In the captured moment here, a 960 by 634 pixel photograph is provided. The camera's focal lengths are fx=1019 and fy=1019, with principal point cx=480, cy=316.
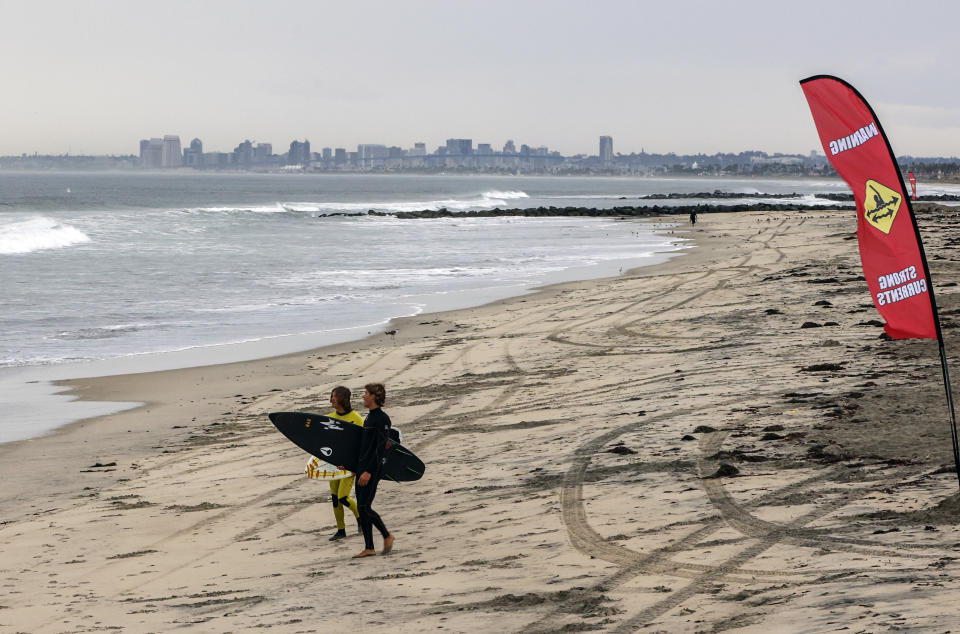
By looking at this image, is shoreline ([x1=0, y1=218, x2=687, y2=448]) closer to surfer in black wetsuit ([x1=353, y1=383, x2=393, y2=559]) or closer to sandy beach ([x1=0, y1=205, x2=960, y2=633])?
sandy beach ([x1=0, y1=205, x2=960, y2=633])

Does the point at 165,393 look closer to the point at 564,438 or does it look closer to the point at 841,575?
the point at 564,438

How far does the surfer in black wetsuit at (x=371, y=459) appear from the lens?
7.69m

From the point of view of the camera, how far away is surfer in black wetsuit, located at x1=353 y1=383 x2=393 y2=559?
7691 mm

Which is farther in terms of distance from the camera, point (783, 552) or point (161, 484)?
point (161, 484)

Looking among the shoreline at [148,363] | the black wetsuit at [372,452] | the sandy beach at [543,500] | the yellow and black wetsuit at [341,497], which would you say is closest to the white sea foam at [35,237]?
the shoreline at [148,363]

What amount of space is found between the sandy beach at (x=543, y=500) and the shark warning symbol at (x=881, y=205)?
2053 millimetres

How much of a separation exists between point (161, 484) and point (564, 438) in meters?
4.13

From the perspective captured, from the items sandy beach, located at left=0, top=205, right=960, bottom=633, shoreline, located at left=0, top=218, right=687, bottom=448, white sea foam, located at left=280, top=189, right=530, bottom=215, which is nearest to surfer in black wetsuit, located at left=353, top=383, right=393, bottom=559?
sandy beach, located at left=0, top=205, right=960, bottom=633

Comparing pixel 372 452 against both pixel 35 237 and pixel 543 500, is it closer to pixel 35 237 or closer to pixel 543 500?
pixel 543 500

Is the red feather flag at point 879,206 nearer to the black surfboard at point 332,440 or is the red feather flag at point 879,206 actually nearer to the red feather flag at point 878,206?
the red feather flag at point 878,206

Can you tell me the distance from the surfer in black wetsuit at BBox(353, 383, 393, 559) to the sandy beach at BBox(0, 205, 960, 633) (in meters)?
0.20

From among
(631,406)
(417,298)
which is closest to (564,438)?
(631,406)

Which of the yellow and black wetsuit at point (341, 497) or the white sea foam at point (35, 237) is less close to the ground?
the white sea foam at point (35, 237)

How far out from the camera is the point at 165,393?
15.4 meters
